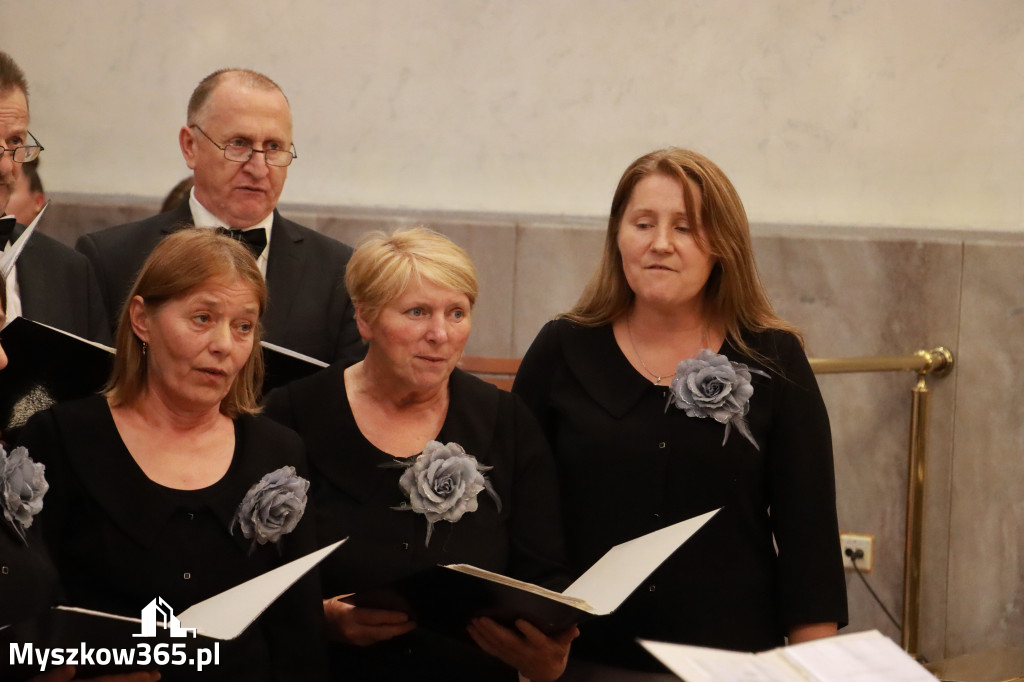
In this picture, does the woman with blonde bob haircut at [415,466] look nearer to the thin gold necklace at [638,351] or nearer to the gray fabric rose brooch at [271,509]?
the gray fabric rose brooch at [271,509]

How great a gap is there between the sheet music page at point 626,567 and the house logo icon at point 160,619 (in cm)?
65

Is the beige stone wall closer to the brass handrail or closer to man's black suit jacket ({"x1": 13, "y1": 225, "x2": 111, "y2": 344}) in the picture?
the brass handrail

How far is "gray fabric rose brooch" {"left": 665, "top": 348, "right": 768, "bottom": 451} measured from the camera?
2.58 meters

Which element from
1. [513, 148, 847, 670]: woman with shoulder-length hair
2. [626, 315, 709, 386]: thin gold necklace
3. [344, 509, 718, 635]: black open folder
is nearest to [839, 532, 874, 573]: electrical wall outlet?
[513, 148, 847, 670]: woman with shoulder-length hair

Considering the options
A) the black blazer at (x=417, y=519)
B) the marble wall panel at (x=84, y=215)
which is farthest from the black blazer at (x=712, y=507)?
the marble wall panel at (x=84, y=215)

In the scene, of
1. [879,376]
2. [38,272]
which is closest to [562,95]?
[879,376]

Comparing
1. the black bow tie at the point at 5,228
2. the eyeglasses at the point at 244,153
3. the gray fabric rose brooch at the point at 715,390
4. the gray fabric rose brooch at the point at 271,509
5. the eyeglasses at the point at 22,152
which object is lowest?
the gray fabric rose brooch at the point at 271,509

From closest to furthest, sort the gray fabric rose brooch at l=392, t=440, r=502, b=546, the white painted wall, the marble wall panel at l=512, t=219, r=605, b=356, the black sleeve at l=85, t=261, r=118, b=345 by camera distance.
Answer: the gray fabric rose brooch at l=392, t=440, r=502, b=546 → the black sleeve at l=85, t=261, r=118, b=345 → the white painted wall → the marble wall panel at l=512, t=219, r=605, b=356

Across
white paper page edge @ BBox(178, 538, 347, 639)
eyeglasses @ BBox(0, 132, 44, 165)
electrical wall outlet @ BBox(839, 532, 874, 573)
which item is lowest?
electrical wall outlet @ BBox(839, 532, 874, 573)

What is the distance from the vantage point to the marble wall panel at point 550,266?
16.0 ft

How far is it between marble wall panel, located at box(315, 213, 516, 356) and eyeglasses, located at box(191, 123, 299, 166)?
1482 millimetres

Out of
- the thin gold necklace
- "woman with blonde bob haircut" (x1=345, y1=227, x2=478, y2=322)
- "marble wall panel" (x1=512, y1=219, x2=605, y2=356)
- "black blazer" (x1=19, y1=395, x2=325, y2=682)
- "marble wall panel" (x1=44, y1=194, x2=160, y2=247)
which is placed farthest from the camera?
"marble wall panel" (x1=44, y1=194, x2=160, y2=247)

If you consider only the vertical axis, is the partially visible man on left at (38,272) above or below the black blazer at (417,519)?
above

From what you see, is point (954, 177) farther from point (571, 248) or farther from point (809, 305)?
point (571, 248)
